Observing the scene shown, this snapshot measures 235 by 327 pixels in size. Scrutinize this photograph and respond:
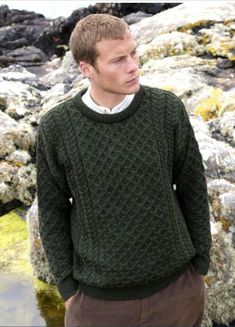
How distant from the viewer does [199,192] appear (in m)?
3.75

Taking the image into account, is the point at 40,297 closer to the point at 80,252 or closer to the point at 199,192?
the point at 80,252

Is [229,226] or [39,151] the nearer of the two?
[39,151]

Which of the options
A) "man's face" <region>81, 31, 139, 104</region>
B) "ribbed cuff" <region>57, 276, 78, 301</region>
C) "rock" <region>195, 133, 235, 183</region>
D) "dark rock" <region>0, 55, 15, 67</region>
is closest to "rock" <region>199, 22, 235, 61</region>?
"rock" <region>195, 133, 235, 183</region>

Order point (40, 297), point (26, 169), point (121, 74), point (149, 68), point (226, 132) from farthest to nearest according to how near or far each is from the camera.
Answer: point (149, 68), point (26, 169), point (226, 132), point (40, 297), point (121, 74)

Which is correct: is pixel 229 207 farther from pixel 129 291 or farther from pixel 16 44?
pixel 16 44

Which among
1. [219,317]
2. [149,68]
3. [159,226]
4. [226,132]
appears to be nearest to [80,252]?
[159,226]

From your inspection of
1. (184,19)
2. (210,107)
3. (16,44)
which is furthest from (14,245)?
(16,44)

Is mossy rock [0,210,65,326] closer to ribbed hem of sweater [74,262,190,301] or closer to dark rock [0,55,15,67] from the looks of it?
ribbed hem of sweater [74,262,190,301]

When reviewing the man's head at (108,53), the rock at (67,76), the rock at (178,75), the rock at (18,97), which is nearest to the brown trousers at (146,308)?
the man's head at (108,53)

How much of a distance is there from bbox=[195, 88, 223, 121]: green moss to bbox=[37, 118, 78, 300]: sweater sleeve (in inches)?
132

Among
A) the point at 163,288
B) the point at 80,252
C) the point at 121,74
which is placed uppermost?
the point at 121,74

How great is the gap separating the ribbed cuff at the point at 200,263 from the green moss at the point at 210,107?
3158 mm

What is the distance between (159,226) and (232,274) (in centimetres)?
186

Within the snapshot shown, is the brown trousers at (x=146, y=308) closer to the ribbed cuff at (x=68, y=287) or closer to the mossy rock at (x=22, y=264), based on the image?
the ribbed cuff at (x=68, y=287)
